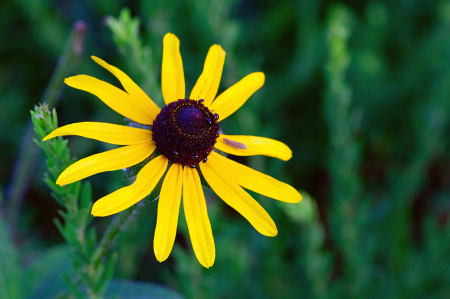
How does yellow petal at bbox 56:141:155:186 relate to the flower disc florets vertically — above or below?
below

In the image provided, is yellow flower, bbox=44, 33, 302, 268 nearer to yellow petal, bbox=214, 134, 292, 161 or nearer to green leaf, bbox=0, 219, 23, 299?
yellow petal, bbox=214, 134, 292, 161

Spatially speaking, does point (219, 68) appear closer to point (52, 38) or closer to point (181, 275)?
point (181, 275)

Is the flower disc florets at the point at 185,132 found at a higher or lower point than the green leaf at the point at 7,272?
higher

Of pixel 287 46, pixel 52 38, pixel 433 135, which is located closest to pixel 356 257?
pixel 433 135

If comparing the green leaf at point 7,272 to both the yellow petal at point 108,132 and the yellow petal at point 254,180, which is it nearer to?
the yellow petal at point 108,132

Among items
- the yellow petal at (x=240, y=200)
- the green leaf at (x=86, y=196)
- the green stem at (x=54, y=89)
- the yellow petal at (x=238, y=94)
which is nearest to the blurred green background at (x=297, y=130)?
the green stem at (x=54, y=89)

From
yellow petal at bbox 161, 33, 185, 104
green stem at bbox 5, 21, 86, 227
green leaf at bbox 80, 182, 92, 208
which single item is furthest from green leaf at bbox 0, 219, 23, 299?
yellow petal at bbox 161, 33, 185, 104
